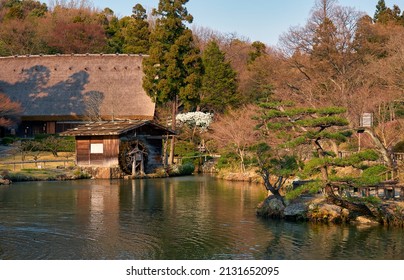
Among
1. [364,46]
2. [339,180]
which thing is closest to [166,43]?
[364,46]

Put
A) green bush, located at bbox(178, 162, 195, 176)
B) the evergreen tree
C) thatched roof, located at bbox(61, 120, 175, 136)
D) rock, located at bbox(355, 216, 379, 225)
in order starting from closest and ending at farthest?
the evergreen tree → rock, located at bbox(355, 216, 379, 225) → thatched roof, located at bbox(61, 120, 175, 136) → green bush, located at bbox(178, 162, 195, 176)

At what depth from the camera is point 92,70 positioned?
48438 mm

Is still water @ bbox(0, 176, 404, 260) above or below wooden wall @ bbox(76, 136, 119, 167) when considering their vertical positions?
below

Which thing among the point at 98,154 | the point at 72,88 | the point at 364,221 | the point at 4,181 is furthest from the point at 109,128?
the point at 364,221

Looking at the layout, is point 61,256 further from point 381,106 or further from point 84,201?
point 381,106

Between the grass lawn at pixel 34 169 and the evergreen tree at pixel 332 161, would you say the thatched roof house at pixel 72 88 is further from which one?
the evergreen tree at pixel 332 161

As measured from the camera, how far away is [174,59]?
39.3 m

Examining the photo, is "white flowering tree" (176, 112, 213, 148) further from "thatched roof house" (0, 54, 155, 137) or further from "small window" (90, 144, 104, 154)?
"small window" (90, 144, 104, 154)

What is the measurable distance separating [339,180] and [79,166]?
65.2 feet

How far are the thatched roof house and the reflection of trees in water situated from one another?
96.6 feet

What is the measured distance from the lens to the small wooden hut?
32.4 metres

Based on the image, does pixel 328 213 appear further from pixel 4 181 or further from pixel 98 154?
pixel 98 154

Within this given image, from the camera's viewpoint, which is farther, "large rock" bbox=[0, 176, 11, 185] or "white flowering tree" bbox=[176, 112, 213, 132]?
"white flowering tree" bbox=[176, 112, 213, 132]

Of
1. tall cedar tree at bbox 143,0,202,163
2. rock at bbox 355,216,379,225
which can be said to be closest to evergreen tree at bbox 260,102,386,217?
rock at bbox 355,216,379,225
